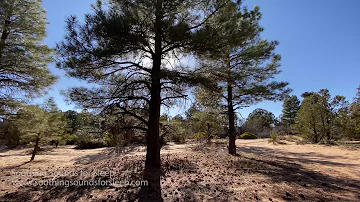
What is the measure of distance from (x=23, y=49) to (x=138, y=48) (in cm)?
554

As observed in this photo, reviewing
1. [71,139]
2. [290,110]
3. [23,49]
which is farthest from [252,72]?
[290,110]

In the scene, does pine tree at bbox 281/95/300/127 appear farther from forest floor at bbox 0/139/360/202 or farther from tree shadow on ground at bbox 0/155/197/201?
tree shadow on ground at bbox 0/155/197/201

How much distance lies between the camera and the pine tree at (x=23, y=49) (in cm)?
683

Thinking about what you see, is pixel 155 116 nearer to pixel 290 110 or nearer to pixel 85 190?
pixel 85 190

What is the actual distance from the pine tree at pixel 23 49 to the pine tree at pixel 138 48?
3.82 metres

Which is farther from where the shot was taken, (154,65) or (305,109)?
(305,109)

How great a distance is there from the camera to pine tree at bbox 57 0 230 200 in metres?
4.30

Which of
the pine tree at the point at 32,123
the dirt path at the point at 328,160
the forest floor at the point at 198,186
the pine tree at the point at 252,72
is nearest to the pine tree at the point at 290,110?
the dirt path at the point at 328,160

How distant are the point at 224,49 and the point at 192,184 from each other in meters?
3.39

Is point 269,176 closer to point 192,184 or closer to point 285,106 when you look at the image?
point 192,184

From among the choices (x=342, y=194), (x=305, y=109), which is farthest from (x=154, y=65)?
(x=305, y=109)

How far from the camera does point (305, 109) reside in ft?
55.8

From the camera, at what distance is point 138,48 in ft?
15.4

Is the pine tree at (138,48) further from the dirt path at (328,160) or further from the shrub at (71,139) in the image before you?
the shrub at (71,139)
